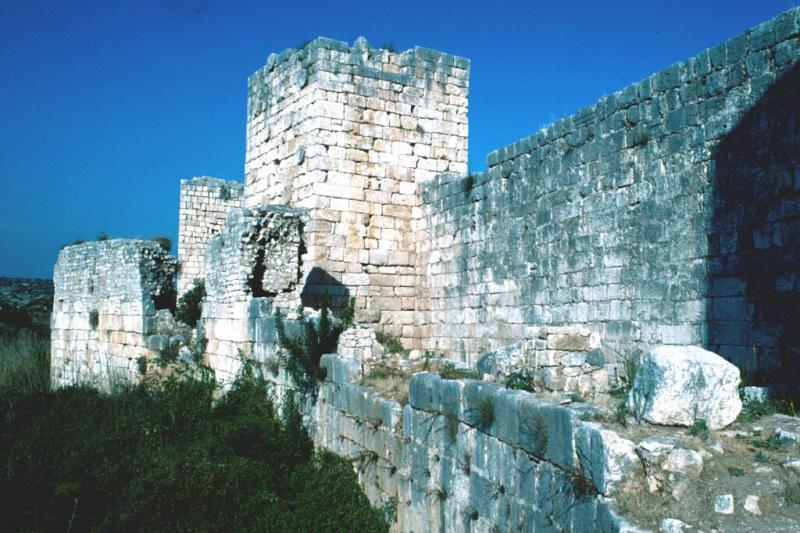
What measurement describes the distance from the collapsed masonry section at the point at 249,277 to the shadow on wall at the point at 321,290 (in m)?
0.38

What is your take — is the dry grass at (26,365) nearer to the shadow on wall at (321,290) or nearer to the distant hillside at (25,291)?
the shadow on wall at (321,290)

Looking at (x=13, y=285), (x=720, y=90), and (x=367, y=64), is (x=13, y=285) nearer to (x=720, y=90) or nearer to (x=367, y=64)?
(x=367, y=64)

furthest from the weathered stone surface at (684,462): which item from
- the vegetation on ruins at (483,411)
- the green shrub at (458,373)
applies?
the green shrub at (458,373)

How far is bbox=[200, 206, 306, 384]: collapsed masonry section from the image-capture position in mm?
10336

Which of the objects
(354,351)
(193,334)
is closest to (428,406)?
(354,351)

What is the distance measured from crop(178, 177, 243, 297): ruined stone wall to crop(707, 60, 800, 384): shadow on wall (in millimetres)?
14716

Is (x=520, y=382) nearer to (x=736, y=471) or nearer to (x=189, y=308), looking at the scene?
(x=736, y=471)

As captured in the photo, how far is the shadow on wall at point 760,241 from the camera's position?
6.74 meters

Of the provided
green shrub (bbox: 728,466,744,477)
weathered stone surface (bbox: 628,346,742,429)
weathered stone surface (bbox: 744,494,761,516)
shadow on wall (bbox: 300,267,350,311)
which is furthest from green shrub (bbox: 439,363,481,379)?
shadow on wall (bbox: 300,267,350,311)

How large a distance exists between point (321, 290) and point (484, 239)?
8.58 ft

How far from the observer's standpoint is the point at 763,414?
4.48 meters

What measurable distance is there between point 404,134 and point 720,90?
19.8ft

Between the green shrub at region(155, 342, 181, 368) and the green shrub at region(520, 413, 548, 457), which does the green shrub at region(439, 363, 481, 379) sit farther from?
the green shrub at region(155, 342, 181, 368)

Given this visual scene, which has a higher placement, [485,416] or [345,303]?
[345,303]
